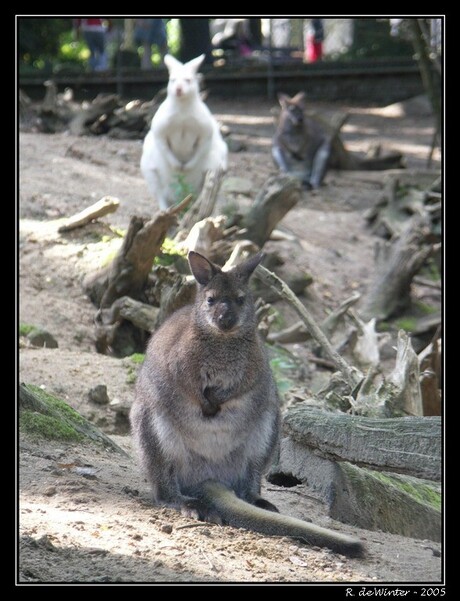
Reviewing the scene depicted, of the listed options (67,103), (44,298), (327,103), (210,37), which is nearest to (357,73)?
(327,103)

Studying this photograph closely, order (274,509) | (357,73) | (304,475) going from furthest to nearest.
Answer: (357,73) → (304,475) → (274,509)

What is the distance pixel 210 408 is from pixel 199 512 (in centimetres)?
48

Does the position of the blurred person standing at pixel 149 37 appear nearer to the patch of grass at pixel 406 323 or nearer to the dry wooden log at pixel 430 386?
the patch of grass at pixel 406 323

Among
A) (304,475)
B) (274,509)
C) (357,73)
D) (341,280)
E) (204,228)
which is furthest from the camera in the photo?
(357,73)

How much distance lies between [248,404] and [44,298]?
13.9 ft

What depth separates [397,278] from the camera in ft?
37.3

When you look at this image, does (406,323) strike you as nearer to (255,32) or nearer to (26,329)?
(26,329)

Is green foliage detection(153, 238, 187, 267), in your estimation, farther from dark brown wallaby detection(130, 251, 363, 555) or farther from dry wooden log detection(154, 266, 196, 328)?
dark brown wallaby detection(130, 251, 363, 555)

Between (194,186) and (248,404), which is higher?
(194,186)

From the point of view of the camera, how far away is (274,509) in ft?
15.2

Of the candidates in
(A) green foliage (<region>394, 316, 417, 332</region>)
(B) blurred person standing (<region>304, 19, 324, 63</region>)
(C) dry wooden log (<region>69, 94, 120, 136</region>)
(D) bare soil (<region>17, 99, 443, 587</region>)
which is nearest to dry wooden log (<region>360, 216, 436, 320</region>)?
(A) green foliage (<region>394, 316, 417, 332</region>)

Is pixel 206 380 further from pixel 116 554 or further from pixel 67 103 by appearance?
pixel 67 103

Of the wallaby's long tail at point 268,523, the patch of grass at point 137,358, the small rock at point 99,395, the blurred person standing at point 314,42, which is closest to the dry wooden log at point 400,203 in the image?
the patch of grass at point 137,358

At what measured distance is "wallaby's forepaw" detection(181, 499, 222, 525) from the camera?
14.8 ft
